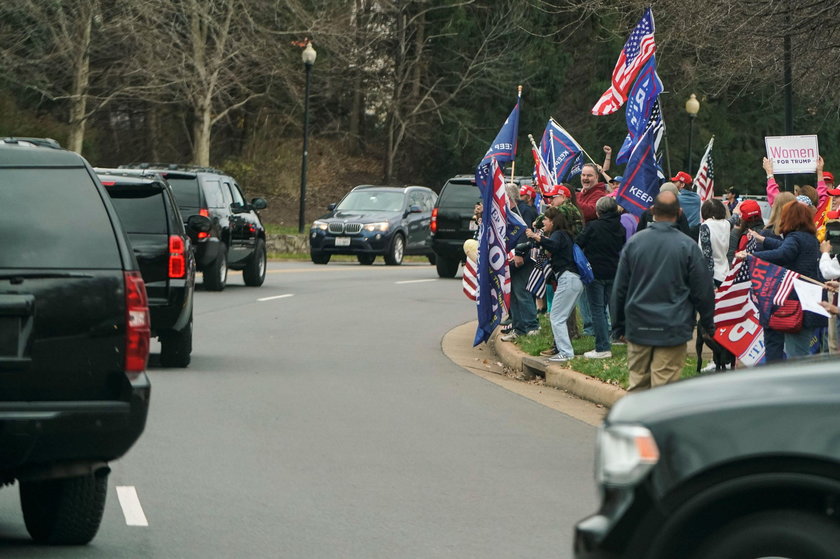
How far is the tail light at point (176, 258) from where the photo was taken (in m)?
14.3

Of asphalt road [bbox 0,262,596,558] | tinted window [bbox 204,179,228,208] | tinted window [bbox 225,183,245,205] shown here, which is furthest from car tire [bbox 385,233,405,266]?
asphalt road [bbox 0,262,596,558]

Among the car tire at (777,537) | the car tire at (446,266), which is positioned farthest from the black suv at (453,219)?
the car tire at (777,537)

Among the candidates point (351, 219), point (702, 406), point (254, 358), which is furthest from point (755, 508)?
point (351, 219)

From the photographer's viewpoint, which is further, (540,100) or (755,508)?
(540,100)

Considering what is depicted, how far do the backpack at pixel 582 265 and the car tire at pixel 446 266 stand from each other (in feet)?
49.2

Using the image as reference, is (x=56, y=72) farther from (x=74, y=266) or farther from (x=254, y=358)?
(x=74, y=266)

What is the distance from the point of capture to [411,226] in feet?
113

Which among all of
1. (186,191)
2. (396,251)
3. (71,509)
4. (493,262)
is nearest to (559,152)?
(493,262)

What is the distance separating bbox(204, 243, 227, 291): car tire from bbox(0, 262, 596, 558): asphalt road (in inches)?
255

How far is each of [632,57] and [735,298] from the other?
16.9ft

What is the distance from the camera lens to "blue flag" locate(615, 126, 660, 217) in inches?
607

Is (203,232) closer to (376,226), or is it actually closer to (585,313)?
(585,313)

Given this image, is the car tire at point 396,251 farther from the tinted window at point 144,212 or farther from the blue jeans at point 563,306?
the tinted window at point 144,212

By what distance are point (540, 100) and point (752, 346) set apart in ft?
135
